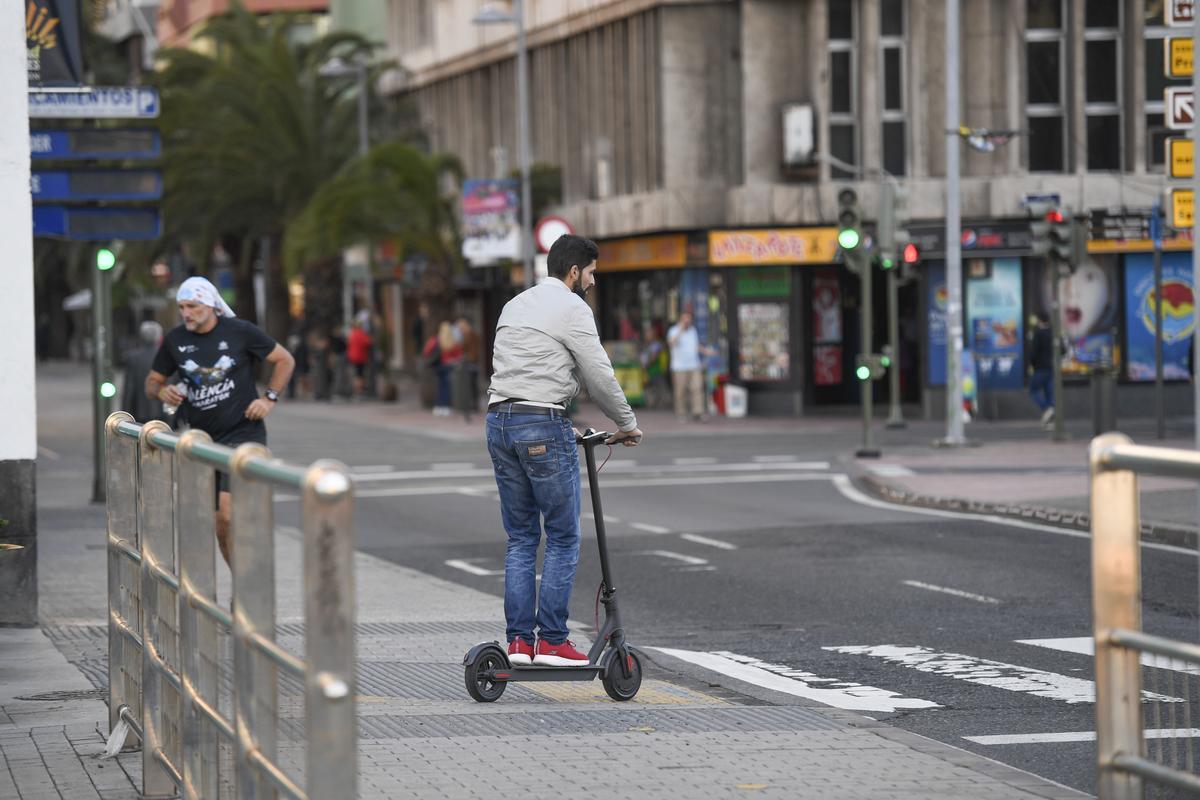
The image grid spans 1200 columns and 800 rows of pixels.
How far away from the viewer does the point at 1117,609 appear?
4.41 m

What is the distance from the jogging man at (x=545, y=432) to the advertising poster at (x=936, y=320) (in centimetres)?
2835

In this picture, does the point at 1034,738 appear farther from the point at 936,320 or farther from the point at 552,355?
the point at 936,320

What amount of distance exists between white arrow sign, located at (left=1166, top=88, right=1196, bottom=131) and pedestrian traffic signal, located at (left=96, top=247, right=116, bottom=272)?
10.5 metres

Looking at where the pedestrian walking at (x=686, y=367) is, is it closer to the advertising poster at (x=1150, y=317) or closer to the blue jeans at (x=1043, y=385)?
the blue jeans at (x=1043, y=385)

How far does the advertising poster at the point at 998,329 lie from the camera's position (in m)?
36.5

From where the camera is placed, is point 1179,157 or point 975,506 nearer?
point 1179,157

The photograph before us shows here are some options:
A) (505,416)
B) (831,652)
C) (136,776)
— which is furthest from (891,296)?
(136,776)

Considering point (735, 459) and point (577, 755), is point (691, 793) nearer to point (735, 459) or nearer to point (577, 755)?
point (577, 755)

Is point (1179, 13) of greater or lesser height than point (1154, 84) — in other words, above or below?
below

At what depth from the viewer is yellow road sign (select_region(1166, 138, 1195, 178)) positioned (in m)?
15.1

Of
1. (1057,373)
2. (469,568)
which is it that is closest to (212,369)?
(469,568)

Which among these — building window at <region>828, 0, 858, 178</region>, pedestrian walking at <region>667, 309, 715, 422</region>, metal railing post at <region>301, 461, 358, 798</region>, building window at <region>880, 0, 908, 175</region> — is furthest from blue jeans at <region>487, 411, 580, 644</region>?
building window at <region>880, 0, 908, 175</region>

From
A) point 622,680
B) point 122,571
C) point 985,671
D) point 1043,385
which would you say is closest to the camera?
point 122,571

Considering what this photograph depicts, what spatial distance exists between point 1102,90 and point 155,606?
3254 centimetres
